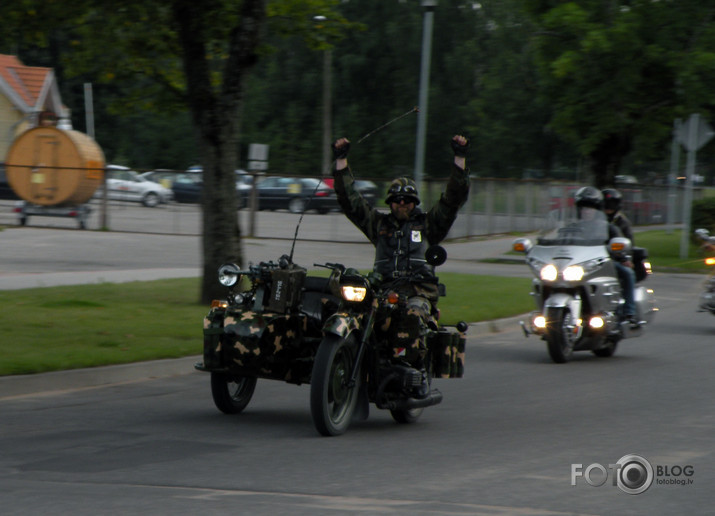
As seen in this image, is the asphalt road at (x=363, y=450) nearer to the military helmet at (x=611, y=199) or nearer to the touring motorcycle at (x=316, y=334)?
the touring motorcycle at (x=316, y=334)

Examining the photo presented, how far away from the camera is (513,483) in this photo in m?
6.41

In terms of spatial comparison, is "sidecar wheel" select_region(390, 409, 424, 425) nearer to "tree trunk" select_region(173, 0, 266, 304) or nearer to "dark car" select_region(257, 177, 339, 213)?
"tree trunk" select_region(173, 0, 266, 304)

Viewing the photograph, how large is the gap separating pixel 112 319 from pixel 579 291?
5.36m

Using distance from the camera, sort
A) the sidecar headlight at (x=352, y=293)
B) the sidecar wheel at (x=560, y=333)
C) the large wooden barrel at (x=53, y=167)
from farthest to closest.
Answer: the large wooden barrel at (x=53, y=167) < the sidecar wheel at (x=560, y=333) < the sidecar headlight at (x=352, y=293)

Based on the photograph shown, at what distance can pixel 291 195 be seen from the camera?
39.4m

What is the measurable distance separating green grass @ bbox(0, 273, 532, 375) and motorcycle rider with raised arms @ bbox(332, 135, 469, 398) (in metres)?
3.35

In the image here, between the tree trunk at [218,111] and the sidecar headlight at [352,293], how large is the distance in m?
Result: 7.07

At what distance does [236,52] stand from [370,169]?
58.8 meters

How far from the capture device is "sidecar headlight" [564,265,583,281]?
12383 millimetres

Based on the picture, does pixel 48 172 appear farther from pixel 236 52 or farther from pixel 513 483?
pixel 513 483

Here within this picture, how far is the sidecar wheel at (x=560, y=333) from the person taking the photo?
480 inches

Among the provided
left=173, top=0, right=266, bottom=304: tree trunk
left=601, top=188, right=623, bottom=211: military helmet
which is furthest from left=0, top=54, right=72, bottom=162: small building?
left=601, top=188, right=623, bottom=211: military helmet

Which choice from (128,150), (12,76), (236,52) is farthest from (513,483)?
(128,150)

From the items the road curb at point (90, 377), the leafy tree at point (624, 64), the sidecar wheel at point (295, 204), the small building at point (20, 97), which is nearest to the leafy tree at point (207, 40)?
the road curb at point (90, 377)
